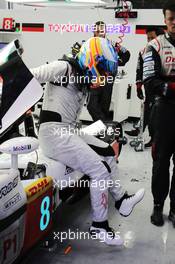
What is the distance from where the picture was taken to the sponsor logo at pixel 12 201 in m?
1.79

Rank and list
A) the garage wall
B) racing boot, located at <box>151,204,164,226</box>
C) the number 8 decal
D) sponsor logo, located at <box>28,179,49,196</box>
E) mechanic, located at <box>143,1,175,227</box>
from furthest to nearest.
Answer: the garage wall → racing boot, located at <box>151,204,164,226</box> → mechanic, located at <box>143,1,175,227</box> → the number 8 decal → sponsor logo, located at <box>28,179,49,196</box>

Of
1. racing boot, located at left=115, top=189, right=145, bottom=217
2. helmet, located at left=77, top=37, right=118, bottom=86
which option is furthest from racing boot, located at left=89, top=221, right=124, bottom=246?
helmet, located at left=77, top=37, right=118, bottom=86

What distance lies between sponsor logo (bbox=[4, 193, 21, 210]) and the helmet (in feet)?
3.77

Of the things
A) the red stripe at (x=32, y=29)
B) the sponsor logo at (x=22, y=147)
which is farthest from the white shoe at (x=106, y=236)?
the red stripe at (x=32, y=29)

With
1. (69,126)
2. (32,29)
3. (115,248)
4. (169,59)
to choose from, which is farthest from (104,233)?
(32,29)

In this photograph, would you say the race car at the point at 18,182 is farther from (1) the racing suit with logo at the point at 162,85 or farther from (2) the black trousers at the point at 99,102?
(2) the black trousers at the point at 99,102

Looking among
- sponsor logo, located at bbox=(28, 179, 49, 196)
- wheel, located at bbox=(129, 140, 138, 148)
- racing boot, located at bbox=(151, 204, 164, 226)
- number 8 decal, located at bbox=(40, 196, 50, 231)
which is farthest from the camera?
wheel, located at bbox=(129, 140, 138, 148)

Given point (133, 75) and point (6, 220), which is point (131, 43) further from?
point (6, 220)

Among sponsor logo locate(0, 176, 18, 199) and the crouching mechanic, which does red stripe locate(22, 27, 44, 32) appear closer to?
the crouching mechanic

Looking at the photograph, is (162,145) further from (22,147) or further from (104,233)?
(22,147)

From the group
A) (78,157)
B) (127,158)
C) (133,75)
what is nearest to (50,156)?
(78,157)

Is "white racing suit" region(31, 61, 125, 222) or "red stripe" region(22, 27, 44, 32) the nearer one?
"white racing suit" region(31, 61, 125, 222)

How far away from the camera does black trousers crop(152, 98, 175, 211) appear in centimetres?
291

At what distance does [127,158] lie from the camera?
4949 mm
